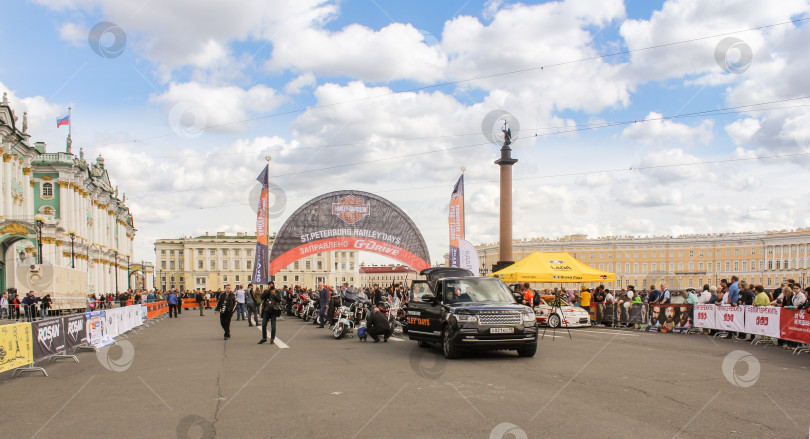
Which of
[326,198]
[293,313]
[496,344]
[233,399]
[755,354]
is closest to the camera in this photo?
[233,399]

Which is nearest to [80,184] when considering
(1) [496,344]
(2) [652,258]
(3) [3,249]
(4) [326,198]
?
(3) [3,249]

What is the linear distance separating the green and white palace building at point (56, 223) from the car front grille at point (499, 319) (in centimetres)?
2955

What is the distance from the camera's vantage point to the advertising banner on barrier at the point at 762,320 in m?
16.8

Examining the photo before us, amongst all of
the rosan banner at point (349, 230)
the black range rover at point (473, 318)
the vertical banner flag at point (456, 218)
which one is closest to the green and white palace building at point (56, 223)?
the rosan banner at point (349, 230)

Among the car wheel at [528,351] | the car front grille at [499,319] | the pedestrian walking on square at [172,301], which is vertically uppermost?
the car front grille at [499,319]

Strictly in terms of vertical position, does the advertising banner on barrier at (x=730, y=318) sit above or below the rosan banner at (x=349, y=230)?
below

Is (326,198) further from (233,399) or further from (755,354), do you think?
(233,399)

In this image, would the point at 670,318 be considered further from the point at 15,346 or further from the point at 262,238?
the point at 262,238

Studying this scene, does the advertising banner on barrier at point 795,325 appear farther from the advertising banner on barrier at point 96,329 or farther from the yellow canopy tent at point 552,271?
the advertising banner on barrier at point 96,329

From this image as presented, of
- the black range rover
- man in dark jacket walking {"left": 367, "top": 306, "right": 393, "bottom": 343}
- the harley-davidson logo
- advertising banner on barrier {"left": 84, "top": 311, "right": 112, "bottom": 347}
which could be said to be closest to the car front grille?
the black range rover

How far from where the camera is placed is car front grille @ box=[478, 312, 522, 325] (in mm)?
13031

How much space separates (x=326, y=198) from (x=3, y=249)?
2608 cm

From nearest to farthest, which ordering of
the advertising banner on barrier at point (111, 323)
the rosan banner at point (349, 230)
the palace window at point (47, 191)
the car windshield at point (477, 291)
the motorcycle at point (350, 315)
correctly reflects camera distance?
the car windshield at point (477, 291)
the advertising banner on barrier at point (111, 323)
the motorcycle at point (350, 315)
the rosan banner at point (349, 230)
the palace window at point (47, 191)

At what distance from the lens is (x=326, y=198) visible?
44.6 m
